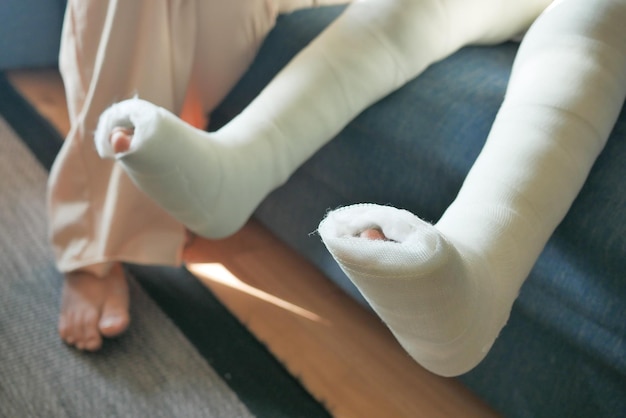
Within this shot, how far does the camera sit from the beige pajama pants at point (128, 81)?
0.78 meters

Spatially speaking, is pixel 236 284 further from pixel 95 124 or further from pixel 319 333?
pixel 95 124

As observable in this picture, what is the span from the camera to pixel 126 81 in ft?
2.62

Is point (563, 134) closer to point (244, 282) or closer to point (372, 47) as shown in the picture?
point (372, 47)

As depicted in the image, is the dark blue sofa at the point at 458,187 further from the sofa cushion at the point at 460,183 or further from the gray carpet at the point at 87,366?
the gray carpet at the point at 87,366

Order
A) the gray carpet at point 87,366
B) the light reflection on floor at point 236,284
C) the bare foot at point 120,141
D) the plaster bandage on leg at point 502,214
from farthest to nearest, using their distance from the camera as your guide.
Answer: the light reflection on floor at point 236,284 → the gray carpet at point 87,366 → the bare foot at point 120,141 → the plaster bandage on leg at point 502,214

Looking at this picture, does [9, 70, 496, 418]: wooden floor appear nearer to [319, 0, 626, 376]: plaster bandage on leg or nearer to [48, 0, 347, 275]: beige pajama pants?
[48, 0, 347, 275]: beige pajama pants

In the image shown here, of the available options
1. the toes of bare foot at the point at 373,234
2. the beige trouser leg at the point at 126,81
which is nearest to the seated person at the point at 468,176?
the toes of bare foot at the point at 373,234


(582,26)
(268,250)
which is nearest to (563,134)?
(582,26)

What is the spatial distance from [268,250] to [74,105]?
0.39 metres

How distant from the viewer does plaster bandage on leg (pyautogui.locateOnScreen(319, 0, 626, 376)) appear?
0.42 m

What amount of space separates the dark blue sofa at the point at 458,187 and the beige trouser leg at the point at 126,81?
0.06 metres

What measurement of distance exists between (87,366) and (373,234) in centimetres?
52

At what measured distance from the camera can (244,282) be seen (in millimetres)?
964

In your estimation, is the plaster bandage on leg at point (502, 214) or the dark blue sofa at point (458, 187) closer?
the plaster bandage on leg at point (502, 214)
